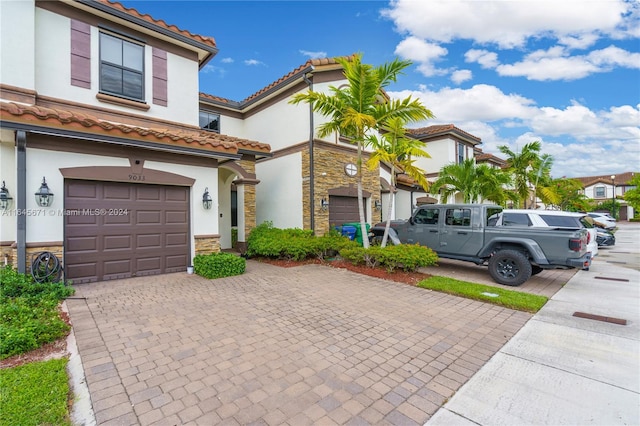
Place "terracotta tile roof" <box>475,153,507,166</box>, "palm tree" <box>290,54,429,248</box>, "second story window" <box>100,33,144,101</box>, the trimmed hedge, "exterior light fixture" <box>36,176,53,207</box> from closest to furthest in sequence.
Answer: "exterior light fixture" <box>36,176,53,207</box> → "second story window" <box>100,33,144,101</box> → "palm tree" <box>290,54,429,248</box> → the trimmed hedge → "terracotta tile roof" <box>475,153,507,166</box>

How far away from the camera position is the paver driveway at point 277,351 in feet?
9.23

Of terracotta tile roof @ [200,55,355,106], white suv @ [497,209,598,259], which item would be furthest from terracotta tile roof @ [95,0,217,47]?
white suv @ [497,209,598,259]

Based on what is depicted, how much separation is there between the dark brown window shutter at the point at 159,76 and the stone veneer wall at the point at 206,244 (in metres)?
4.46

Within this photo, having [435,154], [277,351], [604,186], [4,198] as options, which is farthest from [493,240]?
[604,186]

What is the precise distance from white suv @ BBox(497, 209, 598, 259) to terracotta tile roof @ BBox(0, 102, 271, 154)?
7941 mm

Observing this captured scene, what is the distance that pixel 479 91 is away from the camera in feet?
54.2

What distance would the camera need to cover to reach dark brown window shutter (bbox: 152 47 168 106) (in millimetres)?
9148

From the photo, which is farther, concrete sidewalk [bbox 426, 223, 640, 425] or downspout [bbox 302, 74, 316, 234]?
downspout [bbox 302, 74, 316, 234]

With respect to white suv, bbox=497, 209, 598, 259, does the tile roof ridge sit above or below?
above

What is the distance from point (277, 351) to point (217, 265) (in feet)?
15.2

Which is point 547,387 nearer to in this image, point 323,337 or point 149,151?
point 323,337

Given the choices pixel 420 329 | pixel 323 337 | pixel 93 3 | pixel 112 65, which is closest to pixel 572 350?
pixel 420 329

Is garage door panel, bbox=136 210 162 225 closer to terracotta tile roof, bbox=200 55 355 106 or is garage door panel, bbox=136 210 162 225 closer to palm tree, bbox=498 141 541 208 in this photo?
terracotta tile roof, bbox=200 55 355 106

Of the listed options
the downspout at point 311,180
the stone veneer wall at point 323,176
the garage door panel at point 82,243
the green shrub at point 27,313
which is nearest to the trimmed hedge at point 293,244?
the downspout at point 311,180
